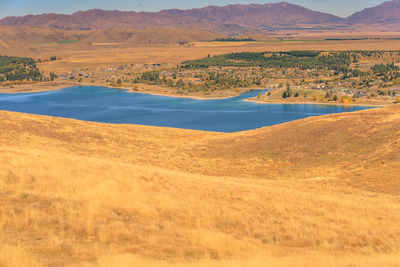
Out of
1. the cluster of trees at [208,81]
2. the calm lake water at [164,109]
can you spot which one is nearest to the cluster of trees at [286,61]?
the cluster of trees at [208,81]

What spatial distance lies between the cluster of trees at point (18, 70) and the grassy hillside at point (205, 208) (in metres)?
128

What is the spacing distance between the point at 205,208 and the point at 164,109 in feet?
250

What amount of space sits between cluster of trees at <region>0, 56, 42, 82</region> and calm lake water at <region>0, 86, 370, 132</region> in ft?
106

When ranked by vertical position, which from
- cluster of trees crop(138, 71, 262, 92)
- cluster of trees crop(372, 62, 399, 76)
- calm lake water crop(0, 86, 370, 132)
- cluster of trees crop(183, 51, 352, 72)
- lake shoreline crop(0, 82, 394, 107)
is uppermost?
cluster of trees crop(183, 51, 352, 72)

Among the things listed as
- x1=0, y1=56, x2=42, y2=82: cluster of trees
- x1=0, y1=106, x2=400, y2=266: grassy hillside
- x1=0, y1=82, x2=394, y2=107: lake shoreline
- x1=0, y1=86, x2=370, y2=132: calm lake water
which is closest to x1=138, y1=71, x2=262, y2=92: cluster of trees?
x1=0, y1=82, x2=394, y2=107: lake shoreline

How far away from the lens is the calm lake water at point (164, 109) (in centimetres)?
7500

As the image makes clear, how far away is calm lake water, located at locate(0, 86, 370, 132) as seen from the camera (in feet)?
246

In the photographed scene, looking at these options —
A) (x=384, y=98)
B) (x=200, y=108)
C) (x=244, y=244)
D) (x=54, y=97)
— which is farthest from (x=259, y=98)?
(x=244, y=244)

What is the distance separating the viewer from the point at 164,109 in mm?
90562

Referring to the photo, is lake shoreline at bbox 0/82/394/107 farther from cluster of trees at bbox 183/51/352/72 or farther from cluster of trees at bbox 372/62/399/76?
cluster of trees at bbox 183/51/352/72

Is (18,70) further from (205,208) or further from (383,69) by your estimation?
(205,208)

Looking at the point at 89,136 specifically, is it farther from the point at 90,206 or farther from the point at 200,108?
the point at 200,108

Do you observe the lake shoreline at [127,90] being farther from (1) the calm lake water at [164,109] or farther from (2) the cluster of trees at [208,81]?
(2) the cluster of trees at [208,81]

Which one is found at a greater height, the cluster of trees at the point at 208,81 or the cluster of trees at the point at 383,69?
the cluster of trees at the point at 383,69
